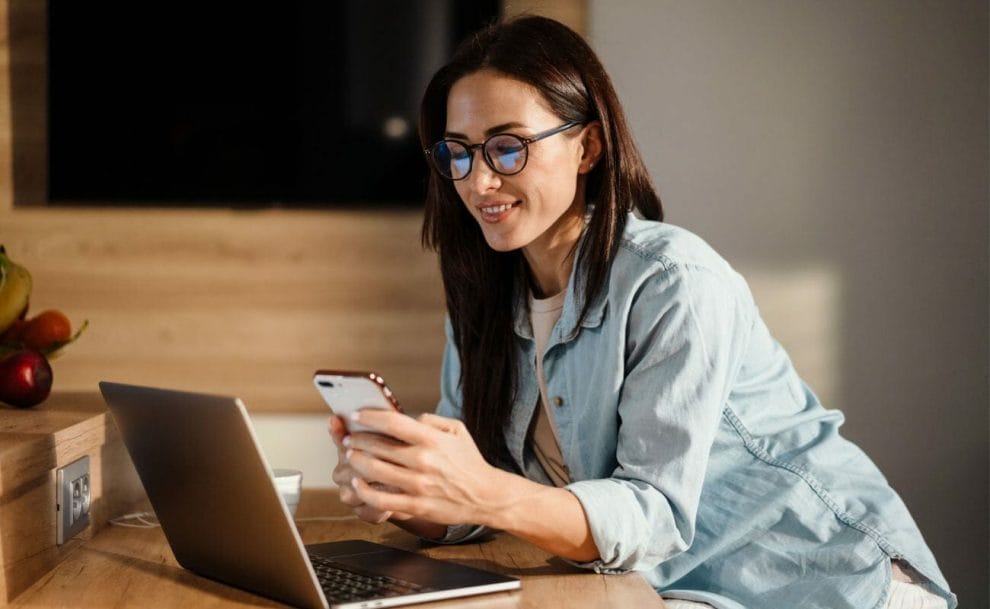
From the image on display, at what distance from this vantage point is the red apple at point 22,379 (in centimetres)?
160

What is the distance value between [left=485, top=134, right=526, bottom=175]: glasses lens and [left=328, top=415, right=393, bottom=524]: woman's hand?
44 cm

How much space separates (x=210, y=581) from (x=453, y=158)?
0.63m

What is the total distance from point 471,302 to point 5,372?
655 mm

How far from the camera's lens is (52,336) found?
1733 millimetres

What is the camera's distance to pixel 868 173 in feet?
9.81

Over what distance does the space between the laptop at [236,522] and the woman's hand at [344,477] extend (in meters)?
0.06

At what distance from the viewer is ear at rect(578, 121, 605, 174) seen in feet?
5.18

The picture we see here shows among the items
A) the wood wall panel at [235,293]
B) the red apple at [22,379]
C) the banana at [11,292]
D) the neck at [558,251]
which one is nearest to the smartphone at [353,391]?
the neck at [558,251]

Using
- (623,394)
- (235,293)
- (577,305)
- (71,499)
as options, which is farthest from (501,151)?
(235,293)

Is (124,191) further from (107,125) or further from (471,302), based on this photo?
(471,302)

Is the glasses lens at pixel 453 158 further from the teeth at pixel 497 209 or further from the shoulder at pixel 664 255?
the shoulder at pixel 664 255

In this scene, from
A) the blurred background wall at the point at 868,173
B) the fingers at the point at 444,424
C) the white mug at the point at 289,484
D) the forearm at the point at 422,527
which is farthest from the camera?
the blurred background wall at the point at 868,173

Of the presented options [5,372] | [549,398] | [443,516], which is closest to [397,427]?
[443,516]

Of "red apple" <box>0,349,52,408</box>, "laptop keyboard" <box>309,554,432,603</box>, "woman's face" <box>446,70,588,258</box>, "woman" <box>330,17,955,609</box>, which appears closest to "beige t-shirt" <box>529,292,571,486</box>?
"woman" <box>330,17,955,609</box>
